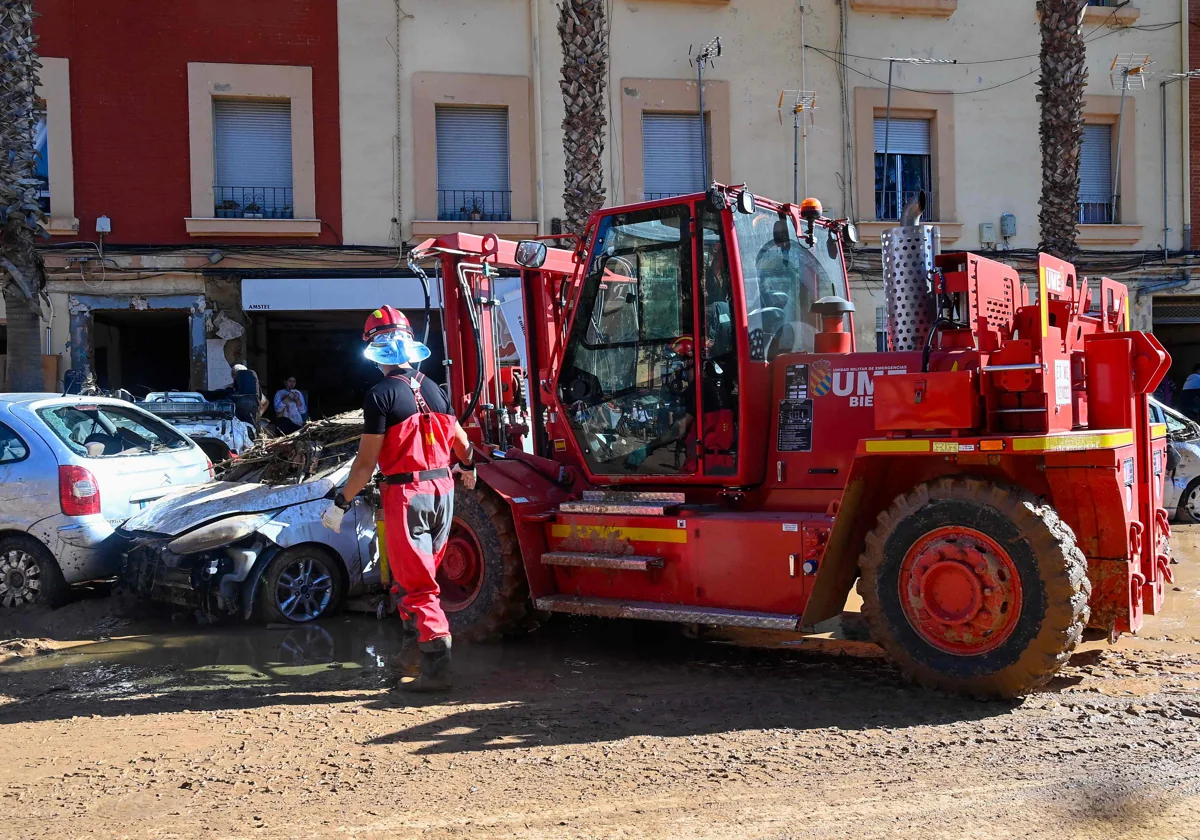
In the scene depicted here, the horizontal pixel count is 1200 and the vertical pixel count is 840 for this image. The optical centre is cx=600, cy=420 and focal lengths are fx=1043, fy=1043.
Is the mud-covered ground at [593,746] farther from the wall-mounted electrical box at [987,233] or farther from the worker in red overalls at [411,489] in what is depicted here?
the wall-mounted electrical box at [987,233]

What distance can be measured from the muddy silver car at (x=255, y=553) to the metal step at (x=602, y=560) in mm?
1293

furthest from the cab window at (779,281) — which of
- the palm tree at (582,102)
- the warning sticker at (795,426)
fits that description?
the palm tree at (582,102)

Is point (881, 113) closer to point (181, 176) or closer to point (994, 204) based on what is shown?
point (994, 204)

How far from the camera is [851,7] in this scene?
17.8 meters

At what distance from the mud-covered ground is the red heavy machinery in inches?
16.6

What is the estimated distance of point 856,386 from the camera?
5.79 metres

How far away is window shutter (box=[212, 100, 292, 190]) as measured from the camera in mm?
16719

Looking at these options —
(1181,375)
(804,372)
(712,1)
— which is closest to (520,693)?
(804,372)

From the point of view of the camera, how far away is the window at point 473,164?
56.2ft

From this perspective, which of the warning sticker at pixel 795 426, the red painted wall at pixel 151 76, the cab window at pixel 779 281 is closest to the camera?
the warning sticker at pixel 795 426

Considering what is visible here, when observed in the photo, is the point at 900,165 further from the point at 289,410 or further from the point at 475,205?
the point at 289,410

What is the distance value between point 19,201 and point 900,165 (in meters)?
13.7

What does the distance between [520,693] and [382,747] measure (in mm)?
1038

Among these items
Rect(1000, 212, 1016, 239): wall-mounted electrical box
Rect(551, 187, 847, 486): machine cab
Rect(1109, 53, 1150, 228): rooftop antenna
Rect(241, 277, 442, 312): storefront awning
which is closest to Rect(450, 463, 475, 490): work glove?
Rect(551, 187, 847, 486): machine cab
